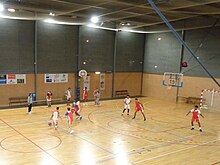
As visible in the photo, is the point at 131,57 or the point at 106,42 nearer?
the point at 106,42

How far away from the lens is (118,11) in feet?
65.6

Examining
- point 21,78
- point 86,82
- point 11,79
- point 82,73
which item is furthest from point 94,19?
point 11,79

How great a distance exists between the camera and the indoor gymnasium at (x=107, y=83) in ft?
39.4

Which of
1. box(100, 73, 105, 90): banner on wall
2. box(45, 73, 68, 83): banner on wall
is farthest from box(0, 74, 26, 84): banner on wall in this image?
box(100, 73, 105, 90): banner on wall

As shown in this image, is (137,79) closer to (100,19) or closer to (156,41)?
(156,41)

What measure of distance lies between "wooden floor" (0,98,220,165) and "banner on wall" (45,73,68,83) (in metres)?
4.67

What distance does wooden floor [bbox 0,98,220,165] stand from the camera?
10641 mm

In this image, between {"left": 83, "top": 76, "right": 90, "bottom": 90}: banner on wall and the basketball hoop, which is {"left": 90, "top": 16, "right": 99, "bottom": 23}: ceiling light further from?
{"left": 83, "top": 76, "right": 90, "bottom": 90}: banner on wall

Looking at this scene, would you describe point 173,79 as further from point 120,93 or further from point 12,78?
point 12,78

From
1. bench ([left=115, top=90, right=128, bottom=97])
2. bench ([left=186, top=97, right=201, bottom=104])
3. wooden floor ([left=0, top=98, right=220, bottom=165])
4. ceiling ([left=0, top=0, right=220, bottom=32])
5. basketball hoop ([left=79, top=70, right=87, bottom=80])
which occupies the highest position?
ceiling ([left=0, top=0, right=220, bottom=32])

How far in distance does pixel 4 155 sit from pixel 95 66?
17.2 m

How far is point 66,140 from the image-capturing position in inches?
509

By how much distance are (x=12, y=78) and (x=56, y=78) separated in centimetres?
415

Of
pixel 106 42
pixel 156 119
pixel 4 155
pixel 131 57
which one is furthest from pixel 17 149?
pixel 131 57
